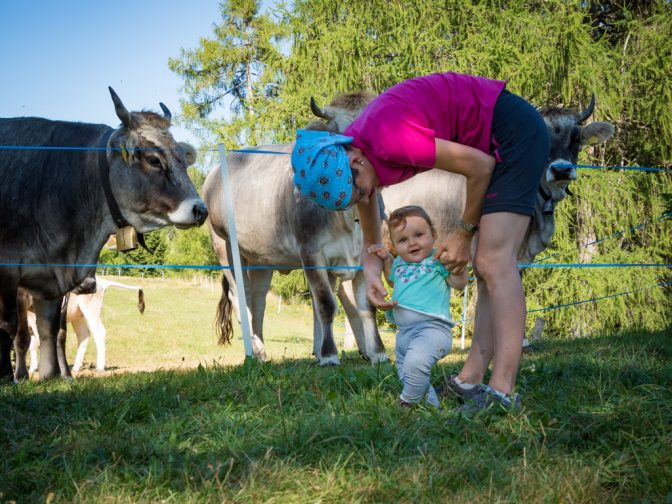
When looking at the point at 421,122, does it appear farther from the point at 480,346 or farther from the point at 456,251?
the point at 480,346

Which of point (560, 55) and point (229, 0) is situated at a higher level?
point (229, 0)

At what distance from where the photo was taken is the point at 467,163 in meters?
3.30

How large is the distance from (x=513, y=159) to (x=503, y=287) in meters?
0.58

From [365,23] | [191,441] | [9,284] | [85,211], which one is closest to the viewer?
[191,441]

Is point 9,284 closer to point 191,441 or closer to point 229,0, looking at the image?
point 191,441

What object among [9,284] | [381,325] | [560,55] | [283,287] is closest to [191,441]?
[9,284]

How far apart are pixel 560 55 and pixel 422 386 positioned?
49.6 ft

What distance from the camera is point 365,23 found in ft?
63.6

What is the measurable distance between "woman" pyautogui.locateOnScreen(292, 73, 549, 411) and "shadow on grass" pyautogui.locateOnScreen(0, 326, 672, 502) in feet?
1.36

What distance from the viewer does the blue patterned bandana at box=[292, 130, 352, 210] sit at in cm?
321

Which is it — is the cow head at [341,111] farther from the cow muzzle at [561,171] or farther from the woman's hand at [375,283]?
the woman's hand at [375,283]

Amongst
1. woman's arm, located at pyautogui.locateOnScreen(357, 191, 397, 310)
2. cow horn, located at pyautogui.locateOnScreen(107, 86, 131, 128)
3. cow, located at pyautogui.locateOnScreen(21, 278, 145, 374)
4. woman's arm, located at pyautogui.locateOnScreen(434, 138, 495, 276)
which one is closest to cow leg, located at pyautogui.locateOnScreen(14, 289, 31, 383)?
cow horn, located at pyautogui.locateOnScreen(107, 86, 131, 128)

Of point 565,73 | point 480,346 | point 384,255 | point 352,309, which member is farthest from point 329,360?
point 565,73

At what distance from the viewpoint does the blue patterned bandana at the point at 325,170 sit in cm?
321
